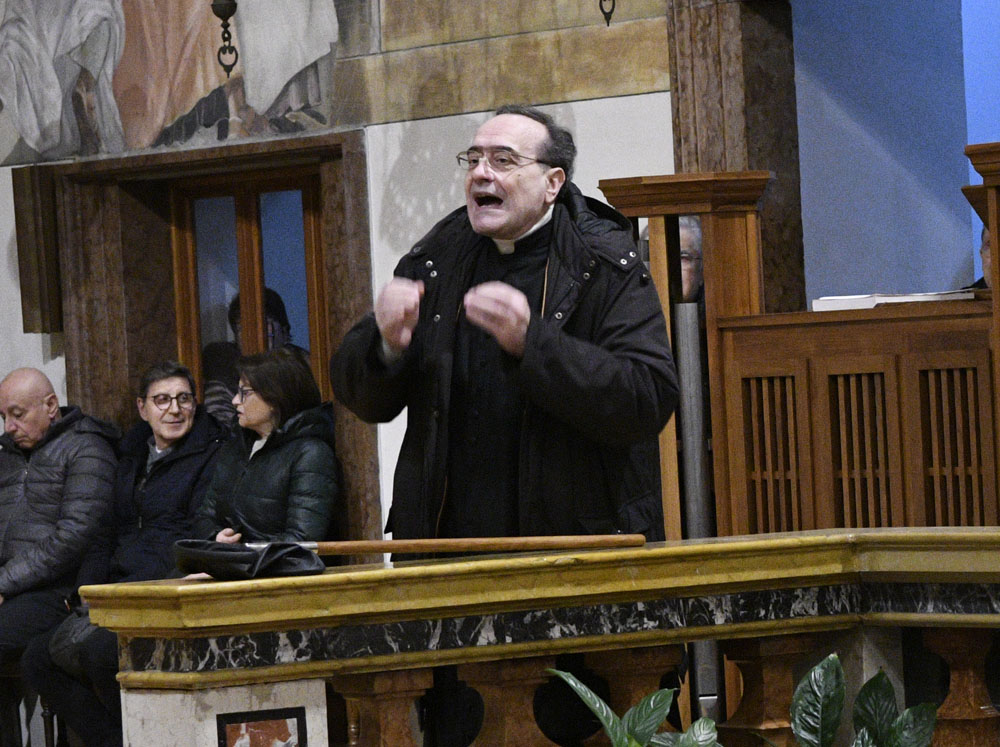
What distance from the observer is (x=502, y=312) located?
3234 mm

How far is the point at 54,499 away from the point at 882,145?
4057mm

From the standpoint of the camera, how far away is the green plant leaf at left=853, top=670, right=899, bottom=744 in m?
2.46

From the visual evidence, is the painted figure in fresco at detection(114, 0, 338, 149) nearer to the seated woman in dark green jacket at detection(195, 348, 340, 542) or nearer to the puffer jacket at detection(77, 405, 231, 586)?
the seated woman in dark green jacket at detection(195, 348, 340, 542)

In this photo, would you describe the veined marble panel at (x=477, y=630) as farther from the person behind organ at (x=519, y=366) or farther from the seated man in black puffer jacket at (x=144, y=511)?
the seated man in black puffer jacket at (x=144, y=511)

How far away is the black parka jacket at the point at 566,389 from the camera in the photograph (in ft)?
10.6

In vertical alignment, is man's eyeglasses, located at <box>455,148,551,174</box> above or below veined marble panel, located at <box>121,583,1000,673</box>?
above

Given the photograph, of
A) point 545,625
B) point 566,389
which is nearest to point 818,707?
point 545,625

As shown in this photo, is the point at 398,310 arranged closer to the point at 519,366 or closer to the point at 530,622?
the point at 519,366

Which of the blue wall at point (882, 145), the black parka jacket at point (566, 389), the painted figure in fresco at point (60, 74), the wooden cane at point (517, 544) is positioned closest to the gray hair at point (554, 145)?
the black parka jacket at point (566, 389)

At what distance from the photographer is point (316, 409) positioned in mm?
7344

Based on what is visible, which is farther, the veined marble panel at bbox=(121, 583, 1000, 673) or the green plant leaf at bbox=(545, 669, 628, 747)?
the veined marble panel at bbox=(121, 583, 1000, 673)

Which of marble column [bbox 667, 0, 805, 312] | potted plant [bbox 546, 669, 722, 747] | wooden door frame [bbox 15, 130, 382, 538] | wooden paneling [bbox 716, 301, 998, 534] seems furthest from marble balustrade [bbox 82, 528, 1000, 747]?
wooden door frame [bbox 15, 130, 382, 538]

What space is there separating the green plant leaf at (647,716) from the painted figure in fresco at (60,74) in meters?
6.38

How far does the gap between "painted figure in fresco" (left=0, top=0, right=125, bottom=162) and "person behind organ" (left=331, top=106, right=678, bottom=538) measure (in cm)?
503
